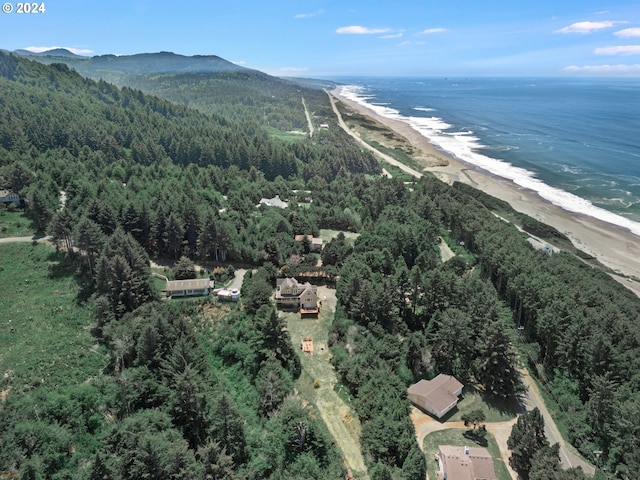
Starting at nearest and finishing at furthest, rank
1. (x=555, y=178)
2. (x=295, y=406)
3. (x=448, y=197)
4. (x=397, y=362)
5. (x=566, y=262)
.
A: (x=295, y=406) → (x=397, y=362) → (x=566, y=262) → (x=448, y=197) → (x=555, y=178)

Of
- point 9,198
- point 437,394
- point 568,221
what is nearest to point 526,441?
point 437,394

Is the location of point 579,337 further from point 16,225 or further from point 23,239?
point 16,225

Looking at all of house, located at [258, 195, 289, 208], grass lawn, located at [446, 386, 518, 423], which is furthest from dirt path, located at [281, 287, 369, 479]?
house, located at [258, 195, 289, 208]

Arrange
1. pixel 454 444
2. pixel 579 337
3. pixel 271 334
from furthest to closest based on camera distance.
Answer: pixel 579 337, pixel 271 334, pixel 454 444

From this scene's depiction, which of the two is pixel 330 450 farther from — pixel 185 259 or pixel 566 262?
pixel 566 262

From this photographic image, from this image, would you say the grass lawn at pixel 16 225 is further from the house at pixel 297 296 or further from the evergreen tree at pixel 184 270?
the house at pixel 297 296

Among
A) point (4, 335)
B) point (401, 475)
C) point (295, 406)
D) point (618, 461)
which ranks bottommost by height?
point (618, 461)

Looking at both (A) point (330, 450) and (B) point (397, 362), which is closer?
(A) point (330, 450)

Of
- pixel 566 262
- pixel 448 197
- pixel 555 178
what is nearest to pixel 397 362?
pixel 566 262
